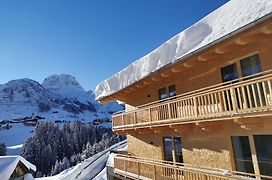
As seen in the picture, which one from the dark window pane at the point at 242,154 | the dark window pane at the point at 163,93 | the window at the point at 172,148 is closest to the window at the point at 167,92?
the dark window pane at the point at 163,93

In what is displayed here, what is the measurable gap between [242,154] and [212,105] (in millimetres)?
2163

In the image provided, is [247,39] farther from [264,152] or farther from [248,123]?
[264,152]

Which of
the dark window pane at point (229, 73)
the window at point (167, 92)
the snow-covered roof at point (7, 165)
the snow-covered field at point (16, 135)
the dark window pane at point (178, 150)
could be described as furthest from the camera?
the snow-covered field at point (16, 135)

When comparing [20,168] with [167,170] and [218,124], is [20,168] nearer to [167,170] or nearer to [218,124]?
[167,170]

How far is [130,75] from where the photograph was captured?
14164mm

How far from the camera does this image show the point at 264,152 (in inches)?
322

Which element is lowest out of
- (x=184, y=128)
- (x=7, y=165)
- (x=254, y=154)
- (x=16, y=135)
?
(x=7, y=165)

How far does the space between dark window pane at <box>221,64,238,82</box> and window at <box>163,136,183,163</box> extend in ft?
14.6

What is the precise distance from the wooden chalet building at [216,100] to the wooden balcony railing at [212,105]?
0.10ft

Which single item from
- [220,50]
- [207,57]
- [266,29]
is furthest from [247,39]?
[207,57]

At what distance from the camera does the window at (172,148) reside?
41.2 ft

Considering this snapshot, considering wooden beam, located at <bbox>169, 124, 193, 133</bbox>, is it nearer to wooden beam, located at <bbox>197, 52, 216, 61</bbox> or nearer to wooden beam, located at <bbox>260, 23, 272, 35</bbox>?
wooden beam, located at <bbox>197, 52, 216, 61</bbox>

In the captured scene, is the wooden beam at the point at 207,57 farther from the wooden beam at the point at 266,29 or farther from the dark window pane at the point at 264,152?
the dark window pane at the point at 264,152

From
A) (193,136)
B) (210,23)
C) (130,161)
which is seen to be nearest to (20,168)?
(130,161)
